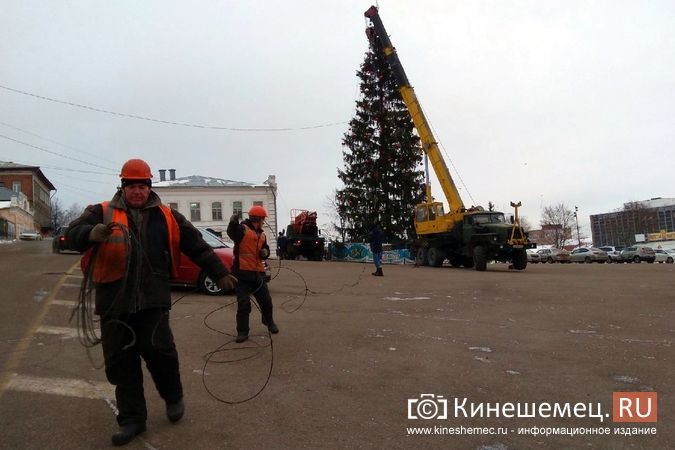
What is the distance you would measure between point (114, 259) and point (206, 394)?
1640mm

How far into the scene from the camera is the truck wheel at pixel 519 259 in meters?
21.4

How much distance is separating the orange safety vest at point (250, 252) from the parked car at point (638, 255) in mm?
41001

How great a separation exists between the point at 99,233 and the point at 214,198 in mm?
57855

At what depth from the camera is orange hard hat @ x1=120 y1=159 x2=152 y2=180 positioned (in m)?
3.71

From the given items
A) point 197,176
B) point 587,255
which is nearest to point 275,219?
point 197,176

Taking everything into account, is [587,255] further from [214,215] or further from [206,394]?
[206,394]

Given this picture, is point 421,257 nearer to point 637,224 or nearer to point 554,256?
point 554,256

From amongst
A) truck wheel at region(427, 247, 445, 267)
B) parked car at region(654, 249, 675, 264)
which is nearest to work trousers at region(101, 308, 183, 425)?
truck wheel at region(427, 247, 445, 267)

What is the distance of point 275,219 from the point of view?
55969mm

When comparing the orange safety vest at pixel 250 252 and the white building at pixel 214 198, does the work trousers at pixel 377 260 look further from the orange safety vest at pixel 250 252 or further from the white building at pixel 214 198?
the white building at pixel 214 198

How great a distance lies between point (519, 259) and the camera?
2164 cm

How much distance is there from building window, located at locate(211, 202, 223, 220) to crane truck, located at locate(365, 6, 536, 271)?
36458 mm

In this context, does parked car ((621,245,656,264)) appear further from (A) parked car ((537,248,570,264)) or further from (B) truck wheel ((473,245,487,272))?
(B) truck wheel ((473,245,487,272))

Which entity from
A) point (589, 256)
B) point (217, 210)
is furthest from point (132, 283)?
point (217, 210)
